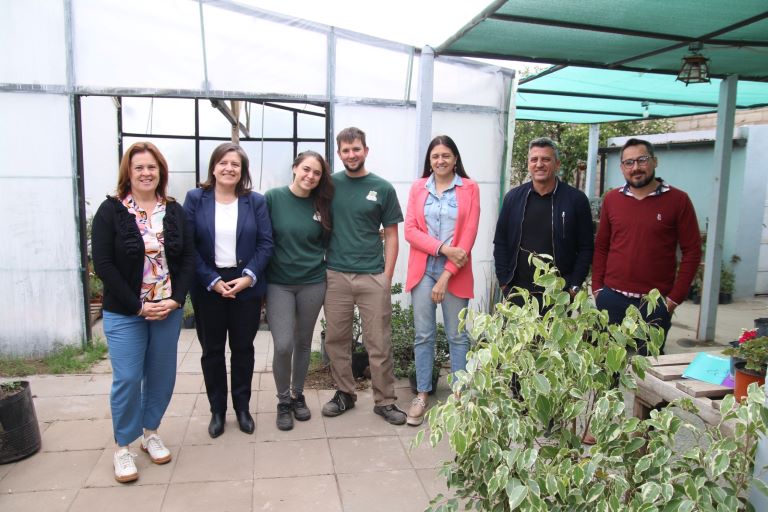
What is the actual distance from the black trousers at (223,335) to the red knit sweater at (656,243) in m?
2.01

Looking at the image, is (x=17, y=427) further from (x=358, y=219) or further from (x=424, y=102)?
(x=424, y=102)

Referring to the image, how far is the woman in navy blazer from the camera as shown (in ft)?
9.91

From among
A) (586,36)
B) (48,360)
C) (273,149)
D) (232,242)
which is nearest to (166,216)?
(232,242)

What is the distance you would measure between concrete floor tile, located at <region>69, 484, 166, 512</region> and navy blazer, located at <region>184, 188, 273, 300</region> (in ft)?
3.37

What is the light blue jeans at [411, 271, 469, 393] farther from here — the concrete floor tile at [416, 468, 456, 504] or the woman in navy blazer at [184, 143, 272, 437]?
the woman in navy blazer at [184, 143, 272, 437]

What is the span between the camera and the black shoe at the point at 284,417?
3350 millimetres

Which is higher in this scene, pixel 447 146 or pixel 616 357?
pixel 447 146

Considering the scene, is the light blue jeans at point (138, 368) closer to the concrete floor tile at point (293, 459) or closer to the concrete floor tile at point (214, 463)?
the concrete floor tile at point (214, 463)

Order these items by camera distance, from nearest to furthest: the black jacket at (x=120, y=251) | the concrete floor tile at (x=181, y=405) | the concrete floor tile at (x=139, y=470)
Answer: the black jacket at (x=120, y=251)
the concrete floor tile at (x=139, y=470)
the concrete floor tile at (x=181, y=405)

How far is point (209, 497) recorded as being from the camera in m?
2.65

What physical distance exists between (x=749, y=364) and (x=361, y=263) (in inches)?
78.7

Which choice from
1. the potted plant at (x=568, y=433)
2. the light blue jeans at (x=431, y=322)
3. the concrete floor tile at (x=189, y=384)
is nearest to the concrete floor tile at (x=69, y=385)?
the concrete floor tile at (x=189, y=384)

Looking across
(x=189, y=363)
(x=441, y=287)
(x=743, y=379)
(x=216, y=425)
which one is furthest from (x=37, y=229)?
A: (x=743, y=379)

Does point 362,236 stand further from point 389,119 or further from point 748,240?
point 748,240
